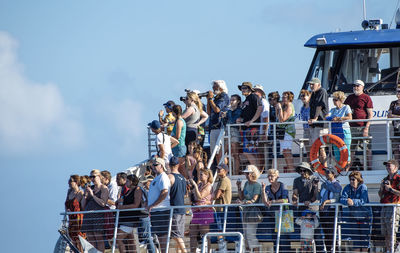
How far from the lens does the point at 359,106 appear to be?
57.9 feet

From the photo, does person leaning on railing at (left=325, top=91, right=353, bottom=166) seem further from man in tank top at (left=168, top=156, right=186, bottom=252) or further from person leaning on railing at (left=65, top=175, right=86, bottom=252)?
person leaning on railing at (left=65, top=175, right=86, bottom=252)

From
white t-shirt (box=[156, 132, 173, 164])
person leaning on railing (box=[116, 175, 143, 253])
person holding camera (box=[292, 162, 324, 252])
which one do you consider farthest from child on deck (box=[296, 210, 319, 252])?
white t-shirt (box=[156, 132, 173, 164])

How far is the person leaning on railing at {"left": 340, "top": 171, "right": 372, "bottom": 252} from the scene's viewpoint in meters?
14.8

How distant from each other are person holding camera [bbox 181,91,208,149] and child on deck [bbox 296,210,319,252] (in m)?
4.54

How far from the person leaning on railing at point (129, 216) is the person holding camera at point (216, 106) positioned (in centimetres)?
314

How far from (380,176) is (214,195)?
3.24 meters

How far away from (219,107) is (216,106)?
0.10 metres

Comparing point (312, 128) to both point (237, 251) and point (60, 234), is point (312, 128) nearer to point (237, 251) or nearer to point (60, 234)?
point (237, 251)

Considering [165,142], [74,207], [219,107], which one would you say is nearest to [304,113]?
[219,107]

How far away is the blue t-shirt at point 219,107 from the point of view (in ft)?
63.0

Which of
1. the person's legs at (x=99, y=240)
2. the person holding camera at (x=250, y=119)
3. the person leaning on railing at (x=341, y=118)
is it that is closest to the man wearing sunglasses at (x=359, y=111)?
the person leaning on railing at (x=341, y=118)

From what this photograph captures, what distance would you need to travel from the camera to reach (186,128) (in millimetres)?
19219

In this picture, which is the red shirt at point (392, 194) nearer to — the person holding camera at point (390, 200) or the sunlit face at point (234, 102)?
the person holding camera at point (390, 200)

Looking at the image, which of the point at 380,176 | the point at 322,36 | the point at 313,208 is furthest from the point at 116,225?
the point at 322,36
